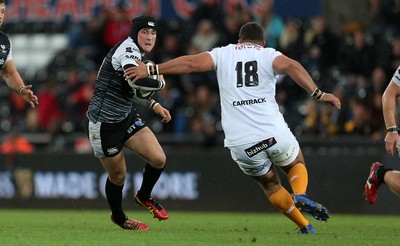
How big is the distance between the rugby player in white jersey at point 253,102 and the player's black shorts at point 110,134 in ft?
3.16

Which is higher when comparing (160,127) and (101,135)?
(101,135)

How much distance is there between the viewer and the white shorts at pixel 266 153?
10344mm

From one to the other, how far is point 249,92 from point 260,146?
0.57 meters

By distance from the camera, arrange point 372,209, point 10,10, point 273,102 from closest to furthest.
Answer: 1. point 273,102
2. point 372,209
3. point 10,10

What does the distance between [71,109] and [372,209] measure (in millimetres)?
6457

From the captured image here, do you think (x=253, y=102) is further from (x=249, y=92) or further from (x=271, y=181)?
(x=271, y=181)

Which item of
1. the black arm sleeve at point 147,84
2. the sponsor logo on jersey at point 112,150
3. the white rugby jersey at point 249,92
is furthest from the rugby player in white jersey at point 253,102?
the sponsor logo on jersey at point 112,150

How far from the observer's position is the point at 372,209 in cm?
1630

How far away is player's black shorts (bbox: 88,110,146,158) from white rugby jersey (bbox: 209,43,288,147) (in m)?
1.42

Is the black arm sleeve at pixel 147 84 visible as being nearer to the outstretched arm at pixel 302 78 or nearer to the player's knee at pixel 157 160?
the player's knee at pixel 157 160

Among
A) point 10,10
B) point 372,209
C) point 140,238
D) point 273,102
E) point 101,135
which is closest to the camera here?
point 140,238

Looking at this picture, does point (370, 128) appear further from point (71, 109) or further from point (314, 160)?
point (71, 109)

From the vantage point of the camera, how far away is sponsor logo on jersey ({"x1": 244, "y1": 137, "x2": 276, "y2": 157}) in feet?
33.9

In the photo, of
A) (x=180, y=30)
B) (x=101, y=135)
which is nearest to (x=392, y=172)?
(x=101, y=135)
